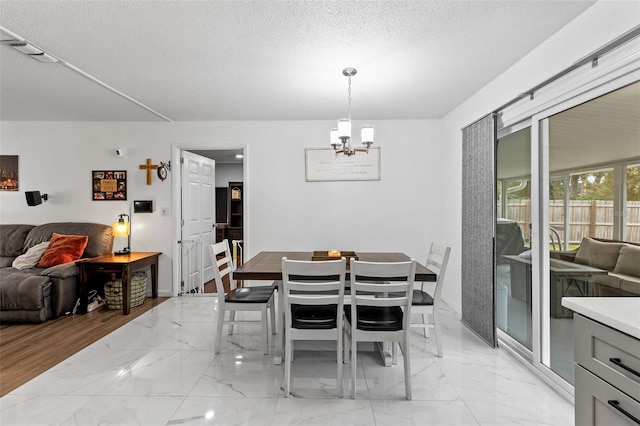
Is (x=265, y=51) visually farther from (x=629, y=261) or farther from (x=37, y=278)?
(x=37, y=278)

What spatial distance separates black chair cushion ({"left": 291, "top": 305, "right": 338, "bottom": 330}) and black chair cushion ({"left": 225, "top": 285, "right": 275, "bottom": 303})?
490mm

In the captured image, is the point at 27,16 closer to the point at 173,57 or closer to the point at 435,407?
the point at 173,57

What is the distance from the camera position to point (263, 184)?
4.61 metres

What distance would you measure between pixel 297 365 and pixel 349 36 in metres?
2.48

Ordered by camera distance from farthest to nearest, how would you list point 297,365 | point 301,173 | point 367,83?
point 301,173 → point 367,83 → point 297,365

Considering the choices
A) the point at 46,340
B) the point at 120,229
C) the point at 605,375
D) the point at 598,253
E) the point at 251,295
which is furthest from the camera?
the point at 120,229

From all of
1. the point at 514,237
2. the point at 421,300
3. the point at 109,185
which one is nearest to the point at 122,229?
the point at 109,185

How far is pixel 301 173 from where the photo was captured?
15.0ft

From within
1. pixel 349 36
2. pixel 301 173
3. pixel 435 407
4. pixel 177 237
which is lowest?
pixel 435 407

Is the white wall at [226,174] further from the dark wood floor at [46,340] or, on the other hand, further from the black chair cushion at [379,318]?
the black chair cushion at [379,318]

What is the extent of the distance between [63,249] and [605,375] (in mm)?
5100

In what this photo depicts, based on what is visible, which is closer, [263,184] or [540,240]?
[540,240]

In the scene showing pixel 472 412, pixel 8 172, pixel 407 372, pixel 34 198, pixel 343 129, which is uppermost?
pixel 343 129

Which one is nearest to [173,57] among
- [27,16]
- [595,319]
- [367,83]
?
[27,16]
